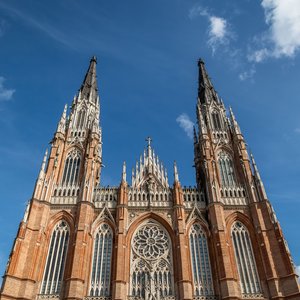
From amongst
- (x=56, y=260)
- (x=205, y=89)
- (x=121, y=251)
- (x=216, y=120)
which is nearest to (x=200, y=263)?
(x=121, y=251)

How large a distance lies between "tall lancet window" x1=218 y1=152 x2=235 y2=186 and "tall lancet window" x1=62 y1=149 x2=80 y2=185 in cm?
1685

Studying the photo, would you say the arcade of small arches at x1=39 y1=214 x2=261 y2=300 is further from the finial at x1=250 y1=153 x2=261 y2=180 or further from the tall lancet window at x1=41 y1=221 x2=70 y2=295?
the finial at x1=250 y1=153 x2=261 y2=180

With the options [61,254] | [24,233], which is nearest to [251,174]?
[61,254]

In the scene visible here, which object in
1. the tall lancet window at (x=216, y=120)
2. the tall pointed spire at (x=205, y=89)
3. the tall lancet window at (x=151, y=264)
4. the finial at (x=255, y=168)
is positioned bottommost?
the tall lancet window at (x=151, y=264)

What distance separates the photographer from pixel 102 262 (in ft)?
96.2

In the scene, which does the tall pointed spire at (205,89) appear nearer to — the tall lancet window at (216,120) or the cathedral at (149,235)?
the tall lancet window at (216,120)

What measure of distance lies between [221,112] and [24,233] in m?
29.4

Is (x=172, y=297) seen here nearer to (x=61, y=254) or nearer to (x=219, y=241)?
(x=219, y=241)

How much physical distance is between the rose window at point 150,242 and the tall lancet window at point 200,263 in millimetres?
2758

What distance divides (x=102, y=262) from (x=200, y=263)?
921 centimetres

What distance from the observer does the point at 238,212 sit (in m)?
32.3

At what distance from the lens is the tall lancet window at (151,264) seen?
2764 cm

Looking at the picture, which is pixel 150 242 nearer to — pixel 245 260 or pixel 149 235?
pixel 149 235

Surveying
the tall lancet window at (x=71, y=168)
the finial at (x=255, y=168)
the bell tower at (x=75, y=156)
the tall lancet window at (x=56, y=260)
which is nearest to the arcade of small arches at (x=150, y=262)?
the tall lancet window at (x=56, y=260)
